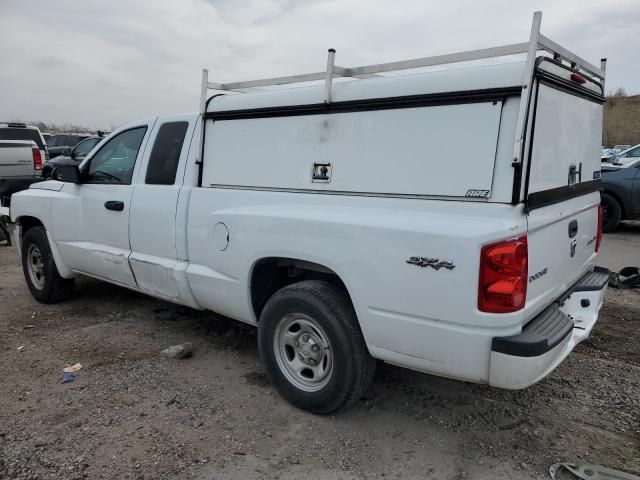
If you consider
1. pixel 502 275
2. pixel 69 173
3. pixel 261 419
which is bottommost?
pixel 261 419

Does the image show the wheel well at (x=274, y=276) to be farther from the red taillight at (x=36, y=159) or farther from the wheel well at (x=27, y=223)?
the red taillight at (x=36, y=159)

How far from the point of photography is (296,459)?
2.89m

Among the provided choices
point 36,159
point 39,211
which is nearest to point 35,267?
point 39,211

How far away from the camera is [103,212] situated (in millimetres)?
4637

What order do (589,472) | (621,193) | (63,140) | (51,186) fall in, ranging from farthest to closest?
(63,140) < (621,193) < (51,186) < (589,472)

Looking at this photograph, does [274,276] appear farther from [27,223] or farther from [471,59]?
[27,223]

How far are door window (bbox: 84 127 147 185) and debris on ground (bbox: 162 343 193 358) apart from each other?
1470mm

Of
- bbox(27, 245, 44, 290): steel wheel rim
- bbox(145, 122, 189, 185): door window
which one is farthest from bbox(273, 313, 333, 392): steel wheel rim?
bbox(27, 245, 44, 290): steel wheel rim

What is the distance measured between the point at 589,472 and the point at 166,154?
11.8 ft

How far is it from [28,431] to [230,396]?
1.23m

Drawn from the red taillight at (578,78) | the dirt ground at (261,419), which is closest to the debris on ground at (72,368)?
the dirt ground at (261,419)

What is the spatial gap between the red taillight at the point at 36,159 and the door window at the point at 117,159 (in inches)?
324

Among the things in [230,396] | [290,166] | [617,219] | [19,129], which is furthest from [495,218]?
[19,129]

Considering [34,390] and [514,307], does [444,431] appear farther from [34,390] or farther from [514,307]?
[34,390]
